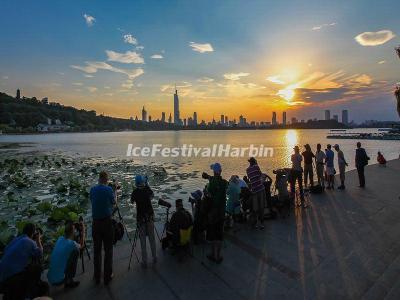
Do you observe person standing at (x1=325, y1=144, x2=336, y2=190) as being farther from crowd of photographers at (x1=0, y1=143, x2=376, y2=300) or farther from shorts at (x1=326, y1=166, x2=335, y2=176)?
crowd of photographers at (x1=0, y1=143, x2=376, y2=300)

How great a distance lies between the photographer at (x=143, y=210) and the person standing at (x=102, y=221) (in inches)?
26.6

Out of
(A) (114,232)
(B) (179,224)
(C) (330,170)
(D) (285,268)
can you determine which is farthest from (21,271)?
(C) (330,170)

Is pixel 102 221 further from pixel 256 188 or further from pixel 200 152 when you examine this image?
pixel 200 152

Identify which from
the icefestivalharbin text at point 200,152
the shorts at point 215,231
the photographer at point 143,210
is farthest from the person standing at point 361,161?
the icefestivalharbin text at point 200,152

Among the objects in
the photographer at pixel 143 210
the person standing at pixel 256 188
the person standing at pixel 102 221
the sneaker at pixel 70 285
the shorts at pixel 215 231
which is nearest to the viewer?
the sneaker at pixel 70 285

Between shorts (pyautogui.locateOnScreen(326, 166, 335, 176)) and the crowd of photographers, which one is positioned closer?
the crowd of photographers

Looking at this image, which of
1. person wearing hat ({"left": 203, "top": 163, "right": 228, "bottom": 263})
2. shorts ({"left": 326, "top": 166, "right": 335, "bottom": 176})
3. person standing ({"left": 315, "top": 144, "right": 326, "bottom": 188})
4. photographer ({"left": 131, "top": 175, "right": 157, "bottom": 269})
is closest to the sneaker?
photographer ({"left": 131, "top": 175, "right": 157, "bottom": 269})

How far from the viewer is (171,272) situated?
21.0 feet

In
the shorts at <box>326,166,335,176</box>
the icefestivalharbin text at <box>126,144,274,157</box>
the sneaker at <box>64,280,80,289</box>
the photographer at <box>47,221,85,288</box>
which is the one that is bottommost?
the icefestivalharbin text at <box>126,144,274,157</box>

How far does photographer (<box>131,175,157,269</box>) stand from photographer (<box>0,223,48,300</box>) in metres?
2.30

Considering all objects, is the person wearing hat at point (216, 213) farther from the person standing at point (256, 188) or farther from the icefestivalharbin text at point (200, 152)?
the icefestivalharbin text at point (200, 152)

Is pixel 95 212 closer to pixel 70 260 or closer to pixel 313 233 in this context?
pixel 70 260

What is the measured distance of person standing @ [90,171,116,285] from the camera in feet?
20.0

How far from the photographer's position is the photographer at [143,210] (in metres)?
6.67
